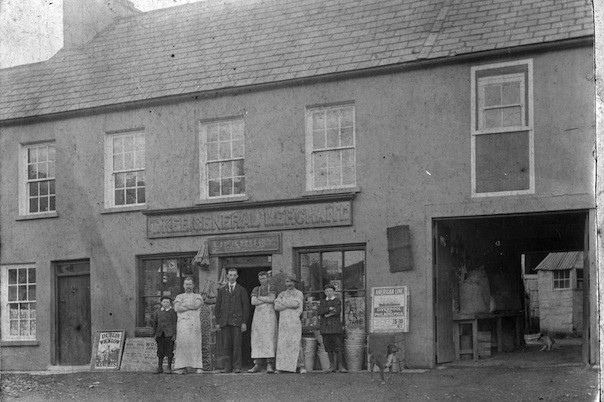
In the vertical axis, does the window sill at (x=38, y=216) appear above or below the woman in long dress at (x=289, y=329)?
above

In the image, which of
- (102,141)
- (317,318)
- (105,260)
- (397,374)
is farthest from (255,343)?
A: (102,141)

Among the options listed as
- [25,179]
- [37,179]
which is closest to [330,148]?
[37,179]

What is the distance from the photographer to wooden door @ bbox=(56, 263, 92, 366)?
18.3 m

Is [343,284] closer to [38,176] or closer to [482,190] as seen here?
[482,190]

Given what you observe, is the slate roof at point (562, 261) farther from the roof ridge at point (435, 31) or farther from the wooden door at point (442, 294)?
the roof ridge at point (435, 31)

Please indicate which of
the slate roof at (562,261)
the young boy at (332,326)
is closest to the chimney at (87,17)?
the young boy at (332,326)

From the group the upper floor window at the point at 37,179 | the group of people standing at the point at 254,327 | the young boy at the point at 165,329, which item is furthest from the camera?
the upper floor window at the point at 37,179

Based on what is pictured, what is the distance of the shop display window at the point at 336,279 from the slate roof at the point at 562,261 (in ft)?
55.8

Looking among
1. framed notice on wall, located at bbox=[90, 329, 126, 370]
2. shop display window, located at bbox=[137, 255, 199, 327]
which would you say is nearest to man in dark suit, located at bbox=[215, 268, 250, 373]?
shop display window, located at bbox=[137, 255, 199, 327]

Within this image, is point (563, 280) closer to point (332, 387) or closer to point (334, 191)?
point (334, 191)

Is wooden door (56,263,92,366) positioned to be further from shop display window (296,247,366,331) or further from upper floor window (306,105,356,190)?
upper floor window (306,105,356,190)

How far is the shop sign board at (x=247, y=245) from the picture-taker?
53.8 ft

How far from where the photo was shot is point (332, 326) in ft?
49.6

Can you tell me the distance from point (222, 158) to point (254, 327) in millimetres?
3342
